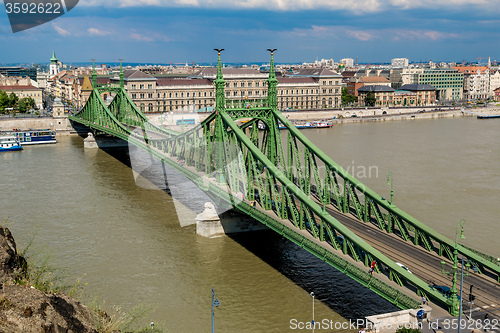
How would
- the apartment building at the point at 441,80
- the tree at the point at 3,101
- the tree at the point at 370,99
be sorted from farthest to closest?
1. the apartment building at the point at 441,80
2. the tree at the point at 370,99
3. the tree at the point at 3,101

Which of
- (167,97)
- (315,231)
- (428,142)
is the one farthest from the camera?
(167,97)

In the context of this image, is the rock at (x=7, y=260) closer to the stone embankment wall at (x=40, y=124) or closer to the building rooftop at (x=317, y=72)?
the stone embankment wall at (x=40, y=124)

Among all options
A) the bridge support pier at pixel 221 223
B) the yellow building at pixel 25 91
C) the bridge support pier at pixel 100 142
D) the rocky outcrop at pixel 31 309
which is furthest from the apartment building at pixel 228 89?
Answer: the rocky outcrop at pixel 31 309

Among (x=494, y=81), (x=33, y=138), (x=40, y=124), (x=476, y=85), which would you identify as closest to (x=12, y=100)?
(x=40, y=124)

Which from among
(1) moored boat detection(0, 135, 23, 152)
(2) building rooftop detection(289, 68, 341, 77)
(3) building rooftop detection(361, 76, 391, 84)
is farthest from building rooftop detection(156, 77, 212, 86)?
(3) building rooftop detection(361, 76, 391, 84)

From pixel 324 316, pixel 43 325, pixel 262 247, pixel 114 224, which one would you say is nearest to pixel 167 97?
pixel 114 224

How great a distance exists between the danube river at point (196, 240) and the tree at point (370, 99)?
2722 inches

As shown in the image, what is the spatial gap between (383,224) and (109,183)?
30.9m

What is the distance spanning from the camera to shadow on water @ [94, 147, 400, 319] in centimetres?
2405

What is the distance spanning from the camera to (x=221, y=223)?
113 ft

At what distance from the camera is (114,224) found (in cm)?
3766

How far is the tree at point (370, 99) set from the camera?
133000 millimetres

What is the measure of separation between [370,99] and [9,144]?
87.3 meters

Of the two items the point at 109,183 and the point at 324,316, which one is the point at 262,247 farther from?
the point at 109,183
